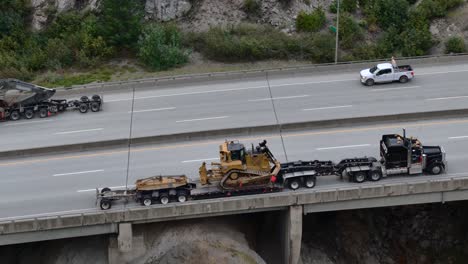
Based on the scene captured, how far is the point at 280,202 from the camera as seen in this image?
33406mm

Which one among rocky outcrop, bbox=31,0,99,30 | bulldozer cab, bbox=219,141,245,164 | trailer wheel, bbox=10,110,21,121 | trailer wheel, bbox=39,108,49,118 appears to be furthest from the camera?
rocky outcrop, bbox=31,0,99,30

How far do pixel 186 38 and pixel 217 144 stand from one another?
18.5 meters

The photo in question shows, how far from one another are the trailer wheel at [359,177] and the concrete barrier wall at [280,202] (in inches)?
11.8

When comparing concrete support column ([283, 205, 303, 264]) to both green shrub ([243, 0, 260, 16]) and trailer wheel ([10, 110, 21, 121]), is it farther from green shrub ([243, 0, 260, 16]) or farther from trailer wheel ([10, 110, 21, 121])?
green shrub ([243, 0, 260, 16])

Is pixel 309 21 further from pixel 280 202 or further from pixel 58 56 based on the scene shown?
pixel 280 202

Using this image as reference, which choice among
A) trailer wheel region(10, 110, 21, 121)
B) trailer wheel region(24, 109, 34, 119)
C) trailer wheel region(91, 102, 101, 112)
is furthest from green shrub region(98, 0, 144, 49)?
trailer wheel region(10, 110, 21, 121)

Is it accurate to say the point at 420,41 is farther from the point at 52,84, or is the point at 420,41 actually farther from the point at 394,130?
the point at 52,84

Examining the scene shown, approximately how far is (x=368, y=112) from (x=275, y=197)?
36.3 ft

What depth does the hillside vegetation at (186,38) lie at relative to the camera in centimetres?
5316

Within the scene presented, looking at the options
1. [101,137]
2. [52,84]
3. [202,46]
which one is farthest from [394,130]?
[52,84]

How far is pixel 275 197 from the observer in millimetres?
33188

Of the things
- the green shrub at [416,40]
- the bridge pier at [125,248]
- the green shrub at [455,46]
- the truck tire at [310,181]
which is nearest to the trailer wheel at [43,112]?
the bridge pier at [125,248]

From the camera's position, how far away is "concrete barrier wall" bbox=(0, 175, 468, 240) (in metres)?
32.6

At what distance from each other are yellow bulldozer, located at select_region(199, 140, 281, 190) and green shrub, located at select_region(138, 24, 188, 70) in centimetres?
1993
